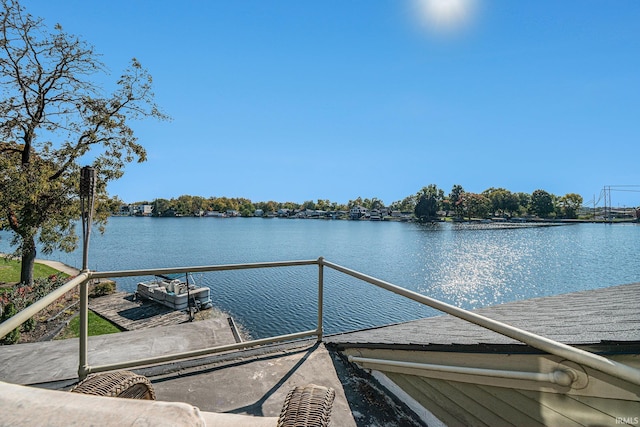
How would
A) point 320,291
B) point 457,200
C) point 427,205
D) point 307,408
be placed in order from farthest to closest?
point 457,200 < point 427,205 < point 320,291 < point 307,408

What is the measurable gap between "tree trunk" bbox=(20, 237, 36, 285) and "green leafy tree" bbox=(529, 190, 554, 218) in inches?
4720

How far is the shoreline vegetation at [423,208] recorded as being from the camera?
10046 centimetres

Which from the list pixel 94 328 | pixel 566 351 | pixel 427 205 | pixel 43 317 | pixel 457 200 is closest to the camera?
pixel 566 351

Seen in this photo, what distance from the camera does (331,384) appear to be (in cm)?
242

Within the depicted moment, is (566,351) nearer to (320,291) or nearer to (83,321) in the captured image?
(320,291)

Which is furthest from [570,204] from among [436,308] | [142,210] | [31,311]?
[142,210]

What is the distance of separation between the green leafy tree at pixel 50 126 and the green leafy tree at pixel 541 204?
381 ft

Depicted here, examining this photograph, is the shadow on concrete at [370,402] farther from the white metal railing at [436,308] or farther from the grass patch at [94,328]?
the grass patch at [94,328]

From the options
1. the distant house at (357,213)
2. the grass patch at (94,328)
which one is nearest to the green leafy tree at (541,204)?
the distant house at (357,213)

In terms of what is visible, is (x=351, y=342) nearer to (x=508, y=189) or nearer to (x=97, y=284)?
(x=97, y=284)

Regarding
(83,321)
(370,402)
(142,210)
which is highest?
(142,210)

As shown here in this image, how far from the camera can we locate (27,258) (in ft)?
43.0

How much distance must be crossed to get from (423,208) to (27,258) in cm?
9819

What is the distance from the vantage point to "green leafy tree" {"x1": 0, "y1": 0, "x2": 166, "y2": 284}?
464 inches
